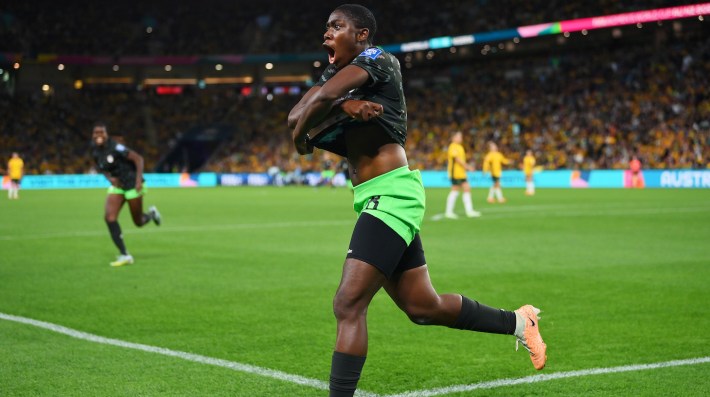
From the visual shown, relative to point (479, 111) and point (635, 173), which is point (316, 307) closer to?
point (635, 173)

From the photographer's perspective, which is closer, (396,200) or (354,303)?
(354,303)

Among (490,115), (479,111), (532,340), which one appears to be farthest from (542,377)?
(479,111)

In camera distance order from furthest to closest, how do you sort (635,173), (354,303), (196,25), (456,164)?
(196,25), (635,173), (456,164), (354,303)

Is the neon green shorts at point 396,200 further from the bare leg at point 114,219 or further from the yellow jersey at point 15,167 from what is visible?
the yellow jersey at point 15,167

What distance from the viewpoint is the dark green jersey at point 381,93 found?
452 centimetres

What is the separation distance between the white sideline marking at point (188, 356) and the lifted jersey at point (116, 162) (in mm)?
4963

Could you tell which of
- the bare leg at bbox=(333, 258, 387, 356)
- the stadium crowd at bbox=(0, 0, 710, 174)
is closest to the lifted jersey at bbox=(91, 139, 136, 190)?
the bare leg at bbox=(333, 258, 387, 356)

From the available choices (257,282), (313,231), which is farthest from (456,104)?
(257,282)

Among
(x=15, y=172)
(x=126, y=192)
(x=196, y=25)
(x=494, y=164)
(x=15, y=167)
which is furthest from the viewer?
(x=196, y=25)

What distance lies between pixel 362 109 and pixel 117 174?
9749mm

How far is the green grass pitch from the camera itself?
5932mm

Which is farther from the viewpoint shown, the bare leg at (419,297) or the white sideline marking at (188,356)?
the white sideline marking at (188,356)

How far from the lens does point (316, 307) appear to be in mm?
9062

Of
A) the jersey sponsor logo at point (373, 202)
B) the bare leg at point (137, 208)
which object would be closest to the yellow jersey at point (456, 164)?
the bare leg at point (137, 208)
